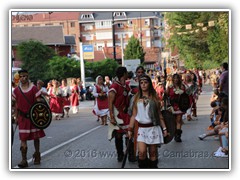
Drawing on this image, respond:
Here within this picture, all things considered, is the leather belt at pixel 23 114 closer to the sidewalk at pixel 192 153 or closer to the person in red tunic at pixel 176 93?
the sidewalk at pixel 192 153

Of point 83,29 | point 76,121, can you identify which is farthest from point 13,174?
point 76,121

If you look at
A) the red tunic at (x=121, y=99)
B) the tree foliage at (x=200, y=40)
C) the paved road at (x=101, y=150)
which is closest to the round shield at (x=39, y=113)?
the paved road at (x=101, y=150)

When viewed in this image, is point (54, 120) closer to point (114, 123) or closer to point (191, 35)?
point (191, 35)

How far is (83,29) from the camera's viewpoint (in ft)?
68.6

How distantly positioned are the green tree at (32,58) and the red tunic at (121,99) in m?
3.39

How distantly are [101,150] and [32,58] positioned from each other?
7441mm

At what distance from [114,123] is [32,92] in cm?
165

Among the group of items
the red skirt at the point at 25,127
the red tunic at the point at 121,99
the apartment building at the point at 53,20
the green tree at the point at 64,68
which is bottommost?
the red skirt at the point at 25,127

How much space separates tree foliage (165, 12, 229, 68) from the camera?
51.3ft

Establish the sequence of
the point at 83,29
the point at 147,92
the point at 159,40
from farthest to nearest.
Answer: the point at 159,40 → the point at 83,29 → the point at 147,92

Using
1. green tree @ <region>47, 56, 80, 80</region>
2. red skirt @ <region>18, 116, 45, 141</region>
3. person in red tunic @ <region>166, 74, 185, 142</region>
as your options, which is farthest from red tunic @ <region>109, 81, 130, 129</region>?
green tree @ <region>47, 56, 80, 80</region>

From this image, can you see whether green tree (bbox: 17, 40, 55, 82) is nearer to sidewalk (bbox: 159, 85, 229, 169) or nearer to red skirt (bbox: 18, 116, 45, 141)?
red skirt (bbox: 18, 116, 45, 141)

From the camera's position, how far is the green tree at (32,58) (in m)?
18.0

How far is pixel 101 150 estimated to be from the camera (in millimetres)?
14945
